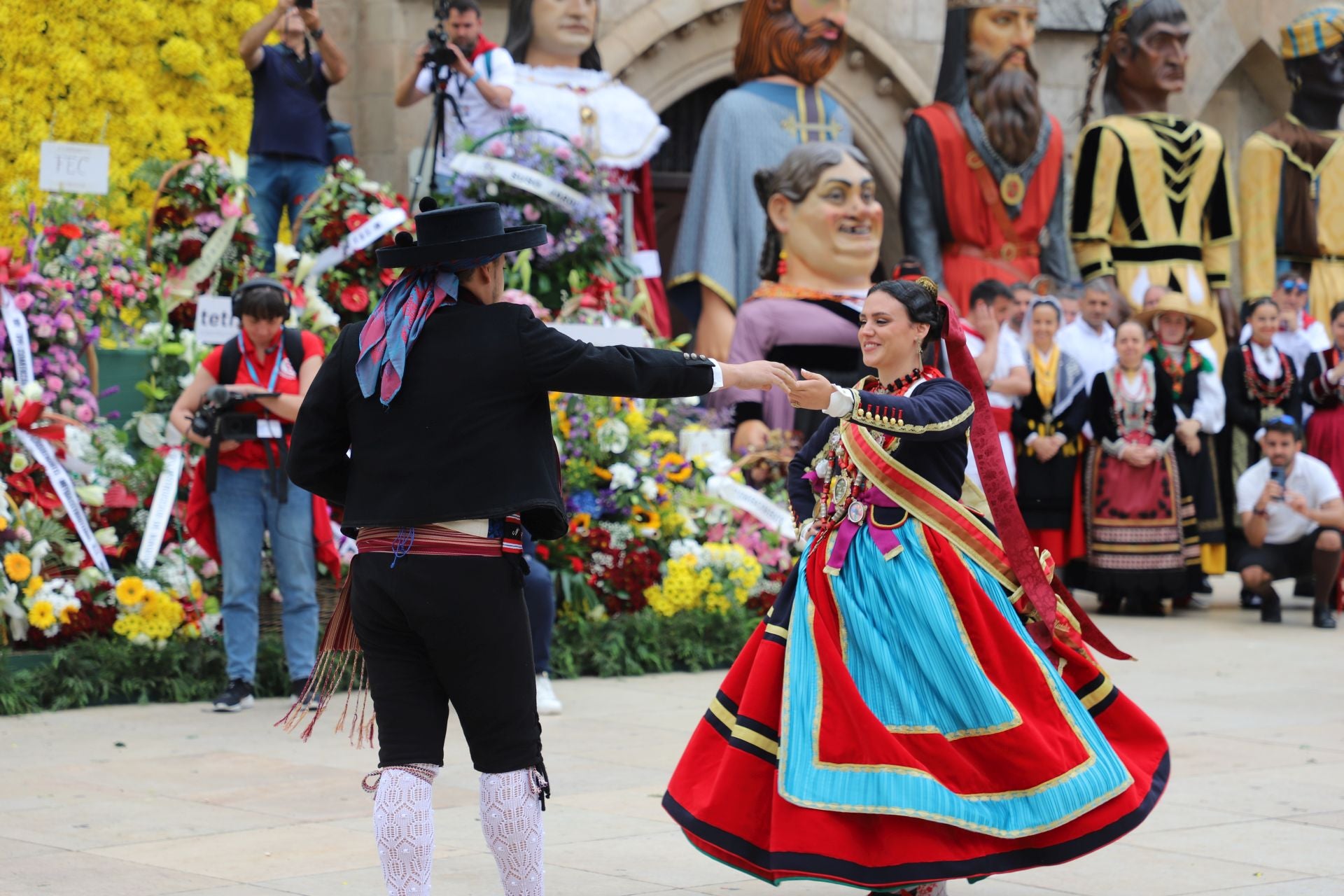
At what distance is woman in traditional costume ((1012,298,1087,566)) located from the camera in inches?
435

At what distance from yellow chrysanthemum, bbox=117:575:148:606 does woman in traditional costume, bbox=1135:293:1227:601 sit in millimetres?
6283

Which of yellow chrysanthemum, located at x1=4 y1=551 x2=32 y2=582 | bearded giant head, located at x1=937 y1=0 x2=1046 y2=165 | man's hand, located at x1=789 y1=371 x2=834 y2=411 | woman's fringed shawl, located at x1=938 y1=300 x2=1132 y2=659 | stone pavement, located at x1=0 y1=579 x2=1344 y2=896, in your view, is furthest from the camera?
bearded giant head, located at x1=937 y1=0 x2=1046 y2=165

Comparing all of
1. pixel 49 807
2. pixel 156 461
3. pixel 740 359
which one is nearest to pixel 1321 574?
pixel 740 359

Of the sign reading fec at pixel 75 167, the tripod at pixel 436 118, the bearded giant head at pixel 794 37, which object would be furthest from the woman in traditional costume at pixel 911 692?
the bearded giant head at pixel 794 37

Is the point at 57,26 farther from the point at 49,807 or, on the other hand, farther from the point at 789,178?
the point at 49,807

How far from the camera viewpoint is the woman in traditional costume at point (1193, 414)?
11.4 m

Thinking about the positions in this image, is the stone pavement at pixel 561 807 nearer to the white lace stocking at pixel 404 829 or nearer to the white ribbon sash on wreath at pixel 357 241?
the white lace stocking at pixel 404 829

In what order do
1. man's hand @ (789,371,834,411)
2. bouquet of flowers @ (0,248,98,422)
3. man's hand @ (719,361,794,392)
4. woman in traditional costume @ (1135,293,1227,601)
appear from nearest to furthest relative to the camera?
man's hand @ (719,361,794,392)
man's hand @ (789,371,834,411)
bouquet of flowers @ (0,248,98,422)
woman in traditional costume @ (1135,293,1227,601)

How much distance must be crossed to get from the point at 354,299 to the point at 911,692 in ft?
17.7

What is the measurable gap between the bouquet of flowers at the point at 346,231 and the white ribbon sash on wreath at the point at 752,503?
1.95 m

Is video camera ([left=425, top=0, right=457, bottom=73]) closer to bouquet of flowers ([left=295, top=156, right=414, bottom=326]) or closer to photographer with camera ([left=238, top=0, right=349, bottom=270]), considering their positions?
photographer with camera ([left=238, top=0, right=349, bottom=270])

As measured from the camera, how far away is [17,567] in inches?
298

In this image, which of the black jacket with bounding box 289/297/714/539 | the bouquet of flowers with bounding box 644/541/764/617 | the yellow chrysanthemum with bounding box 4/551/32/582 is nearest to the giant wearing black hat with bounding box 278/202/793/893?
the black jacket with bounding box 289/297/714/539

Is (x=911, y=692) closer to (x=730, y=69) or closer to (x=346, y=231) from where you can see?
(x=346, y=231)
